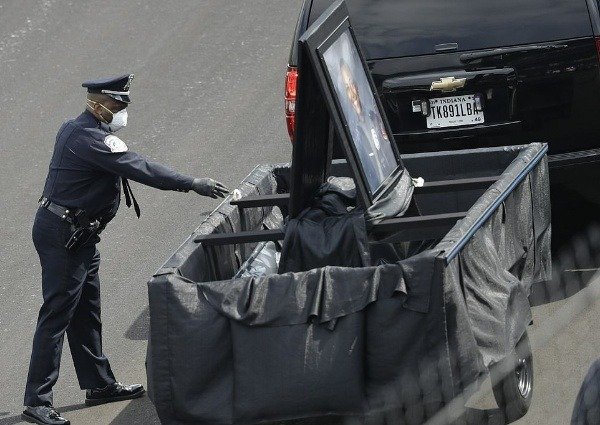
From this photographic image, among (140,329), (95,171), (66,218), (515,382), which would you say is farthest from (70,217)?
(515,382)

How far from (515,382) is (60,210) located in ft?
9.01

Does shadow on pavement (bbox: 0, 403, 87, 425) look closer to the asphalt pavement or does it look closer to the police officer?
the asphalt pavement

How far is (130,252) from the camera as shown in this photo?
10.1 meters

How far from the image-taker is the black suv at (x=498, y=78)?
844 centimetres

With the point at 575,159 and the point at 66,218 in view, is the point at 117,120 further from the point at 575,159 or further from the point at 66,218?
the point at 575,159

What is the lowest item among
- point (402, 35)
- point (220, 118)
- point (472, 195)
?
point (220, 118)

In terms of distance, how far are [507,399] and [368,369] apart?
39.8 inches

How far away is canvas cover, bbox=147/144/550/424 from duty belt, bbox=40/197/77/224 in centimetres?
152

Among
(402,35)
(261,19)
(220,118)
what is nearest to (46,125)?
(220,118)

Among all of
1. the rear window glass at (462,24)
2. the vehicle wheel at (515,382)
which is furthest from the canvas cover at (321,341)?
the rear window glass at (462,24)

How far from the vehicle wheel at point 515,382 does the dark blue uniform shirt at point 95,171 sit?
78.2 inches

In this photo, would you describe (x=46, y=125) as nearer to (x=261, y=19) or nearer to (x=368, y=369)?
(x=261, y=19)

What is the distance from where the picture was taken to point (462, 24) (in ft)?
28.2

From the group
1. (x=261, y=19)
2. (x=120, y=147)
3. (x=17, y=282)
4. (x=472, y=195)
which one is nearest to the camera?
(x=120, y=147)
